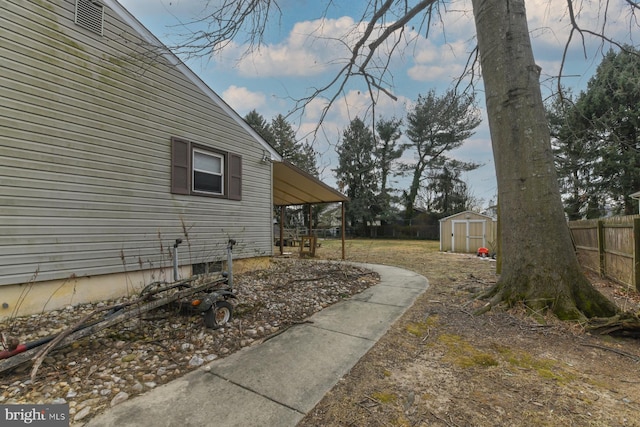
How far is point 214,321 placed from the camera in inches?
126

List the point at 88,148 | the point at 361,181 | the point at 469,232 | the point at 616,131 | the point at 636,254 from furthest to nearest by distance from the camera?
1. the point at 361,181
2. the point at 469,232
3. the point at 616,131
4. the point at 636,254
5. the point at 88,148

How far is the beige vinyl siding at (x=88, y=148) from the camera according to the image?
3584mm

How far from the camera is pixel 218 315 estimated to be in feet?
11.0

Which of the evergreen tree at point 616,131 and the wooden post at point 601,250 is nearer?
the wooden post at point 601,250

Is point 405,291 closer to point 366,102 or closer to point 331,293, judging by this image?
point 331,293

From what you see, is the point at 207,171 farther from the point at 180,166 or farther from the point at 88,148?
the point at 88,148

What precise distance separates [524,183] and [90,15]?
6.93m

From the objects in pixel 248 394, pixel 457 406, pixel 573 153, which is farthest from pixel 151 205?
pixel 573 153

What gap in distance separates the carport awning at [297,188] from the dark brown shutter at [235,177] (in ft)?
4.39

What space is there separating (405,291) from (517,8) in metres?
4.76

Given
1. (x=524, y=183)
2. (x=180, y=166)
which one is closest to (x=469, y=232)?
(x=524, y=183)

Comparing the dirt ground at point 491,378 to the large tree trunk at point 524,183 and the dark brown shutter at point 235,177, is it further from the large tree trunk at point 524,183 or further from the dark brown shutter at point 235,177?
the dark brown shutter at point 235,177

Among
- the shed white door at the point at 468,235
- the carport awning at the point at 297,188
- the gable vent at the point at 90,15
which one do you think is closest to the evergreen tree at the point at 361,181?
the shed white door at the point at 468,235

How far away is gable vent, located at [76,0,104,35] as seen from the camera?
4227 mm
